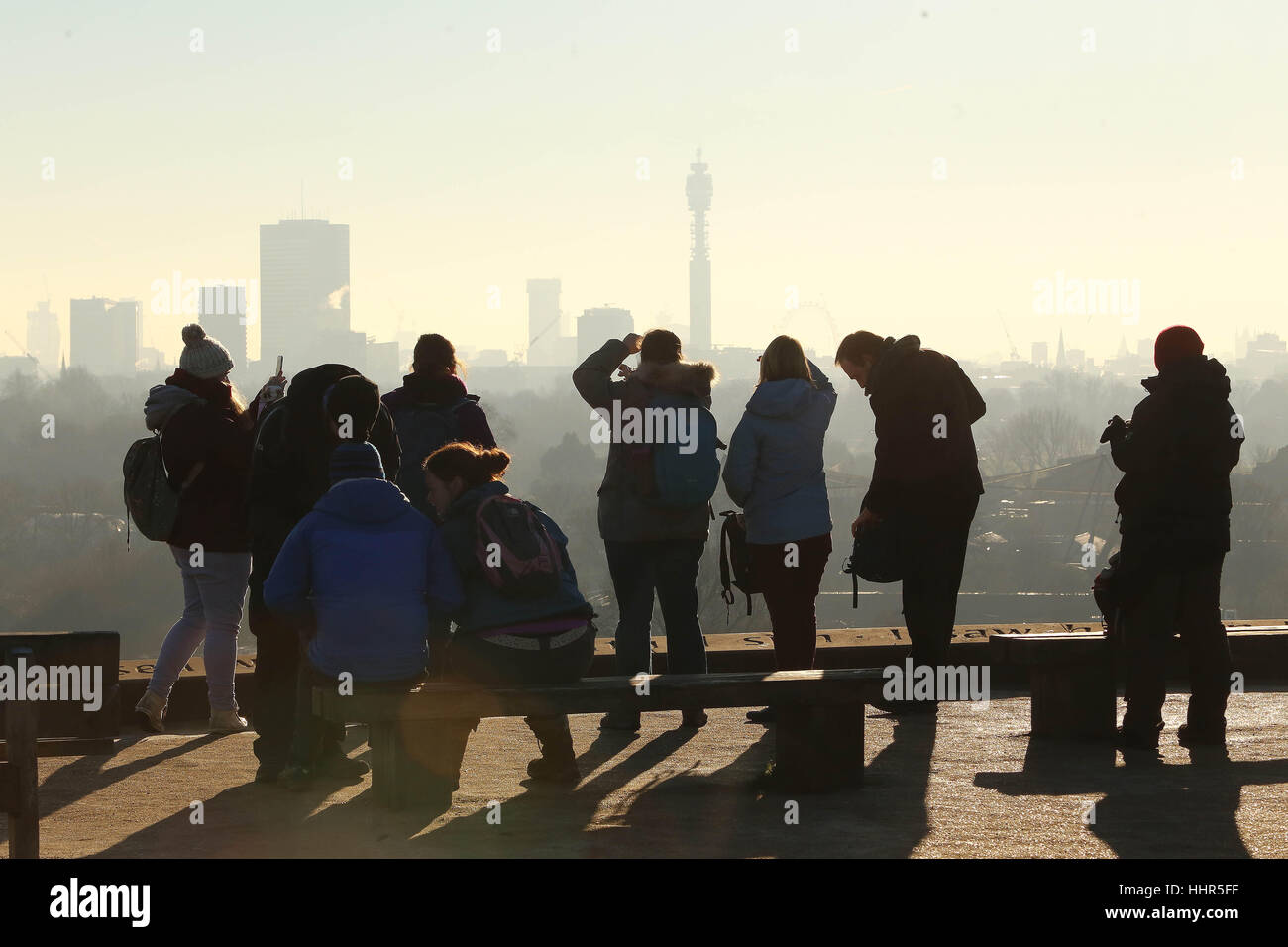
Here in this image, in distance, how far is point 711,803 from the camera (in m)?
5.79

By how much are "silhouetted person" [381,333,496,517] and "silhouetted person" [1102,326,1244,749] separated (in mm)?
2825

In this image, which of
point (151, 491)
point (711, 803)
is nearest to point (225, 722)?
point (151, 491)

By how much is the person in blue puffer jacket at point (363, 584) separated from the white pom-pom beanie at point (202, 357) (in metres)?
1.71

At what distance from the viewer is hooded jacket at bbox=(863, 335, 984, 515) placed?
23.8 ft

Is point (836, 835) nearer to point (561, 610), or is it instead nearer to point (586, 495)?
point (561, 610)

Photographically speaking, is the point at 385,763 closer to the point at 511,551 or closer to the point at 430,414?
the point at 511,551

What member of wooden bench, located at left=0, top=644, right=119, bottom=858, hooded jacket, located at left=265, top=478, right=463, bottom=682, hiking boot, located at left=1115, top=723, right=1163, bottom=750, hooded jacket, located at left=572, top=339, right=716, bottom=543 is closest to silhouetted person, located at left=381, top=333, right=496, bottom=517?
hooded jacket, located at left=572, top=339, right=716, bottom=543

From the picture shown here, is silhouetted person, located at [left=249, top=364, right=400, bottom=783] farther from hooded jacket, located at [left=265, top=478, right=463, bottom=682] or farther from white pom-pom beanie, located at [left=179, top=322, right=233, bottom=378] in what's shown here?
white pom-pom beanie, located at [left=179, top=322, right=233, bottom=378]

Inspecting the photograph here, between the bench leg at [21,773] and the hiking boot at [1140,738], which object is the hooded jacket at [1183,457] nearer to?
the hiking boot at [1140,738]

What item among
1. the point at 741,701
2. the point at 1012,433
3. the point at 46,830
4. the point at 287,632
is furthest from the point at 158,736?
the point at 1012,433

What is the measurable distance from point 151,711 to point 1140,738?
4.53 m

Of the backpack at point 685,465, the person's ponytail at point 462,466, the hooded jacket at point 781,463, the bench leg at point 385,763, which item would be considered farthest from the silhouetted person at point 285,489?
the hooded jacket at point 781,463

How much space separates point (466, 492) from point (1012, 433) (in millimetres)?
161305
